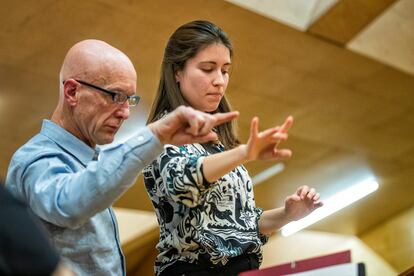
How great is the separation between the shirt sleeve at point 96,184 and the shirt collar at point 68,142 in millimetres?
301

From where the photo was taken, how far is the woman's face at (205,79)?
2389 mm

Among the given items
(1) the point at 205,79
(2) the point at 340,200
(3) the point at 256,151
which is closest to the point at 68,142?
(1) the point at 205,79

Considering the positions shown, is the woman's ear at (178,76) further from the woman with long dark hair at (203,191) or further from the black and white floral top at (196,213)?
the black and white floral top at (196,213)

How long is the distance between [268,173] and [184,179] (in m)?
9.49

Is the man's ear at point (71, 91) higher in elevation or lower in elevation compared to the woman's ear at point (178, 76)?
lower

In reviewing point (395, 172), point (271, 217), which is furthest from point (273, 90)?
point (271, 217)

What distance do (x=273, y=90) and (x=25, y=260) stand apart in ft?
26.3

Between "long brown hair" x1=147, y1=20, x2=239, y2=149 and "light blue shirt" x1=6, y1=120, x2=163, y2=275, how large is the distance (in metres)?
0.33

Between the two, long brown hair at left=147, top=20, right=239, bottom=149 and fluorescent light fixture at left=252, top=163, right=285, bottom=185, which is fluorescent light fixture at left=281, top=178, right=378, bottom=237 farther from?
long brown hair at left=147, top=20, right=239, bottom=149

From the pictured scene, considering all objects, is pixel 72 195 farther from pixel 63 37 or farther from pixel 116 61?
pixel 63 37

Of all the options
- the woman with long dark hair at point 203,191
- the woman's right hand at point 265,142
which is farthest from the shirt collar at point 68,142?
the woman's right hand at point 265,142

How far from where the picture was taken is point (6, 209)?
1094 millimetres

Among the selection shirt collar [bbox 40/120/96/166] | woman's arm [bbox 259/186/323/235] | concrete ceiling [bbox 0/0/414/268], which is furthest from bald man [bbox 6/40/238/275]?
concrete ceiling [bbox 0/0/414/268]

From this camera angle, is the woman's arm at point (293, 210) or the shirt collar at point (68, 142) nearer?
the shirt collar at point (68, 142)
